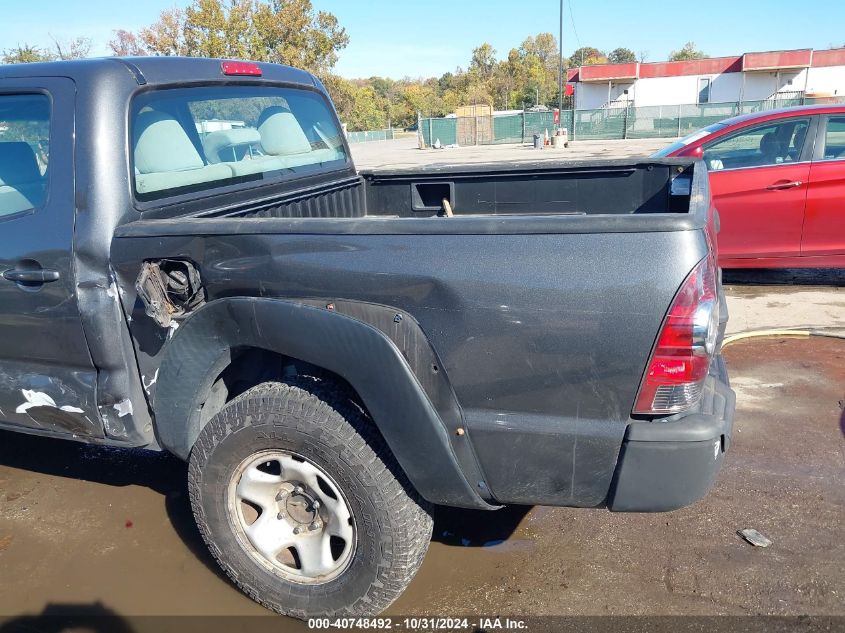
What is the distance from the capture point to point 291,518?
8.37 feet

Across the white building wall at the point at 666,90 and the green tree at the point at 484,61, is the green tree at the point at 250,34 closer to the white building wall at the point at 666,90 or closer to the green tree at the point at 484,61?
the white building wall at the point at 666,90

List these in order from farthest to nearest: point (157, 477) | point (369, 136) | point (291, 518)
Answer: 1. point (369, 136)
2. point (157, 477)
3. point (291, 518)

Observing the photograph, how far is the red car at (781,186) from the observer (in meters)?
6.01

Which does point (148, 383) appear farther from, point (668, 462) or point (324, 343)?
point (668, 462)

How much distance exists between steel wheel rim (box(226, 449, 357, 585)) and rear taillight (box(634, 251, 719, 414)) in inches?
43.5

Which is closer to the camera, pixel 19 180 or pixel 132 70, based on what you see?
pixel 132 70

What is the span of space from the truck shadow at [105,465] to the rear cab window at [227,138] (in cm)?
156

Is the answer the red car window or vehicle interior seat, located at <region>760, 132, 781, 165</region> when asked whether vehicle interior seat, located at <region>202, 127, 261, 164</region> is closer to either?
the red car window

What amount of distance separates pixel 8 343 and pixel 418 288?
1.83 metres

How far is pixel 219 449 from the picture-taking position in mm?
2475

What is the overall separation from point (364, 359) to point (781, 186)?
17.5ft

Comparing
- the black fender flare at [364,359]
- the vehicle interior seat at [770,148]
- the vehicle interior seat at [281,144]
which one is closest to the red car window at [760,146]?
the vehicle interior seat at [770,148]

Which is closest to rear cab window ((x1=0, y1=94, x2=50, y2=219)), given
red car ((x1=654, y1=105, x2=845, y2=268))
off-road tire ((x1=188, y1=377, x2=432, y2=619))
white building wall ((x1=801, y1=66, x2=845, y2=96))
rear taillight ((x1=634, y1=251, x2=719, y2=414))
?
off-road tire ((x1=188, y1=377, x2=432, y2=619))

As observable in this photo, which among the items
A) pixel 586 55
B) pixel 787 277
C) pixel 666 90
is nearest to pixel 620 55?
pixel 586 55
